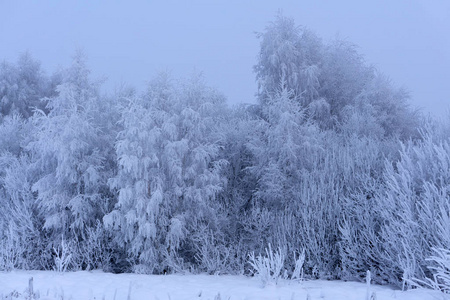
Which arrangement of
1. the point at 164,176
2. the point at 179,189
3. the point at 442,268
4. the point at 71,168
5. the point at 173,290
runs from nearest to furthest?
the point at 442,268 < the point at 173,290 < the point at 179,189 < the point at 164,176 < the point at 71,168

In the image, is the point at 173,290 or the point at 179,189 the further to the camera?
the point at 179,189

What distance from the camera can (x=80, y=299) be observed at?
7480mm

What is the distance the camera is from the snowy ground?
7336mm

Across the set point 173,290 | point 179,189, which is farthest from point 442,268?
point 179,189

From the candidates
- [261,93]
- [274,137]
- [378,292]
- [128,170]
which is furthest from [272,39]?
[378,292]

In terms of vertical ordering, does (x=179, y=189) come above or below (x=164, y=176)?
below

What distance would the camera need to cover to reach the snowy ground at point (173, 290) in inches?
289

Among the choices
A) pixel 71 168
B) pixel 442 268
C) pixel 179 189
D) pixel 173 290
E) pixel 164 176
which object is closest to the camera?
pixel 442 268

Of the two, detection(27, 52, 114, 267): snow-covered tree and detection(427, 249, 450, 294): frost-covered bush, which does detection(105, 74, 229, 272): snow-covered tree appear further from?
detection(427, 249, 450, 294): frost-covered bush

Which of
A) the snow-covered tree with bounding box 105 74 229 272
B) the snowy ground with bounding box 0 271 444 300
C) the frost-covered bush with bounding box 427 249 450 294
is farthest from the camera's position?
the snow-covered tree with bounding box 105 74 229 272

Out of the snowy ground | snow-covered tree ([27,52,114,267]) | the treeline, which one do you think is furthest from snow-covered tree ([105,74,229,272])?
the snowy ground

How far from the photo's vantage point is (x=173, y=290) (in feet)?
28.1

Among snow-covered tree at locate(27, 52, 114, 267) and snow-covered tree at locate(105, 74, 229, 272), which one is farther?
snow-covered tree at locate(27, 52, 114, 267)

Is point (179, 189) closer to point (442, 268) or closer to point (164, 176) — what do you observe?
point (164, 176)
